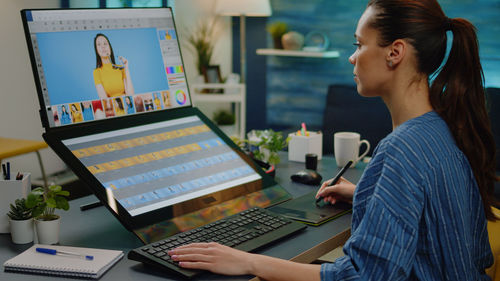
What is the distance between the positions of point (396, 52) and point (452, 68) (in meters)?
0.12

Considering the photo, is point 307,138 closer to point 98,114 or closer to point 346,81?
point 98,114

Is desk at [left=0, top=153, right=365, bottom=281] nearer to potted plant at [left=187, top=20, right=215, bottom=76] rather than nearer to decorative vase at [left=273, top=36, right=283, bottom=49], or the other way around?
potted plant at [left=187, top=20, right=215, bottom=76]

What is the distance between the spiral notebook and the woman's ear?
26.5 inches

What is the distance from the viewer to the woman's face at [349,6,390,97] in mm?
1114

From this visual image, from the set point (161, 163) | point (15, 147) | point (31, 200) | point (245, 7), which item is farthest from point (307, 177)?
point (245, 7)

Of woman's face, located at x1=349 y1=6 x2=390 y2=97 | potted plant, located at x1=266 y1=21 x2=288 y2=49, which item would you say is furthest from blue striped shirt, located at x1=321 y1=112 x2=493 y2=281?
potted plant, located at x1=266 y1=21 x2=288 y2=49

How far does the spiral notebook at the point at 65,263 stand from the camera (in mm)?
1039

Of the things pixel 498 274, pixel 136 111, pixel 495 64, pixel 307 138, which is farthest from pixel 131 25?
pixel 495 64

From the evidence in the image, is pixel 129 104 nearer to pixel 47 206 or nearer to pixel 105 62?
pixel 105 62

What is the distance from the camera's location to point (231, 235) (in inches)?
47.8

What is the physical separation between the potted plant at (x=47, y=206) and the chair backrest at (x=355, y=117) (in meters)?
2.52

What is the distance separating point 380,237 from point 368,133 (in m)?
2.82

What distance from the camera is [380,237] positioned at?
0.97m

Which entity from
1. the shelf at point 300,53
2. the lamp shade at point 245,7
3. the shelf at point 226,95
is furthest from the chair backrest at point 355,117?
the lamp shade at point 245,7
